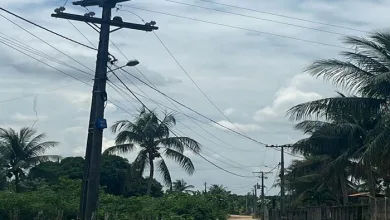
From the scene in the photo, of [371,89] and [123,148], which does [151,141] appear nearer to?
[123,148]

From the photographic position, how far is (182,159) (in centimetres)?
4841

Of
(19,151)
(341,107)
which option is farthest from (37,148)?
(341,107)

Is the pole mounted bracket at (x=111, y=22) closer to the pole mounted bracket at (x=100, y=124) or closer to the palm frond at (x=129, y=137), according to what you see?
the pole mounted bracket at (x=100, y=124)

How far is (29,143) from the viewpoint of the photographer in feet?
163

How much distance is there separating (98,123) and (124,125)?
2676 centimetres

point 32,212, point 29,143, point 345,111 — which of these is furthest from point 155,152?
point 345,111

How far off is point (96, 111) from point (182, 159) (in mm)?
26642

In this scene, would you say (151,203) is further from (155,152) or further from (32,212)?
(155,152)

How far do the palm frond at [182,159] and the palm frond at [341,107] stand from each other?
19174 mm

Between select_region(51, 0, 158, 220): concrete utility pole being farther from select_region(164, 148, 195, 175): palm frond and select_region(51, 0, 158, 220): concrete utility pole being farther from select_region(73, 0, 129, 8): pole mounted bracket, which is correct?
select_region(164, 148, 195, 175): palm frond

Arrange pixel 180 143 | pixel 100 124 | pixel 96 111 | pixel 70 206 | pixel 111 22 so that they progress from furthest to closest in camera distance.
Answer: pixel 180 143
pixel 70 206
pixel 111 22
pixel 96 111
pixel 100 124

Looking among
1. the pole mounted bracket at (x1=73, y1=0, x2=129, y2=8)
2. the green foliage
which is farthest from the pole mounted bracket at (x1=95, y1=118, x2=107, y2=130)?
the green foliage

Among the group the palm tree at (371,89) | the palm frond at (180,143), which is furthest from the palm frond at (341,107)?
the palm frond at (180,143)

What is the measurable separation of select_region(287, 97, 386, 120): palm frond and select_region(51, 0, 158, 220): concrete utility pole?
9835mm
